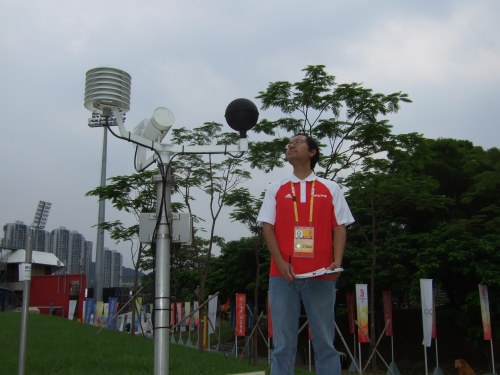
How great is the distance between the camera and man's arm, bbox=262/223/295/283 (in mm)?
2684

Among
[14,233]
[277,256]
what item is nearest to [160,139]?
[277,256]

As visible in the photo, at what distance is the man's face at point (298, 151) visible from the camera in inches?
120

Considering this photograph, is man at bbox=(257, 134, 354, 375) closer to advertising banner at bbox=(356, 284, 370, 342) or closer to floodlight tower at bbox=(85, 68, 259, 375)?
floodlight tower at bbox=(85, 68, 259, 375)

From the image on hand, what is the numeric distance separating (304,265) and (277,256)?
152 millimetres

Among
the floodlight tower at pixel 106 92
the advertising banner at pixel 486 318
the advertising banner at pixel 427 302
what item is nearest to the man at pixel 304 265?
the floodlight tower at pixel 106 92

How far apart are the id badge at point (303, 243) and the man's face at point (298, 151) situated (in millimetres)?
481

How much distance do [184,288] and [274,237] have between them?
1092 inches

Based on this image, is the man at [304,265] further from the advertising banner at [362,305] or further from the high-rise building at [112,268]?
the high-rise building at [112,268]

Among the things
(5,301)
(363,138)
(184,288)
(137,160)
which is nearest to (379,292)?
(363,138)

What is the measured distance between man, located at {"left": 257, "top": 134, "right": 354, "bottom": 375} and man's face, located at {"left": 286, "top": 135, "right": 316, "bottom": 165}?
0.23 meters

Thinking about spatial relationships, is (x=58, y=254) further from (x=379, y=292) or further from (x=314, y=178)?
(x=314, y=178)

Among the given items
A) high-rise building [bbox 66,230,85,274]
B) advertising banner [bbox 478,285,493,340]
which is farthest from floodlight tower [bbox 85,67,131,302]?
high-rise building [bbox 66,230,85,274]

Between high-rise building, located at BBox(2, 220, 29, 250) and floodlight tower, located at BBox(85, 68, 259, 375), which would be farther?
high-rise building, located at BBox(2, 220, 29, 250)

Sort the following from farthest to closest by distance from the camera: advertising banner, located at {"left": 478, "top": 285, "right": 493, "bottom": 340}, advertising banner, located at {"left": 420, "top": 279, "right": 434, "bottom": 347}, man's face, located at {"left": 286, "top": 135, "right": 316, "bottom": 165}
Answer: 1. advertising banner, located at {"left": 478, "top": 285, "right": 493, "bottom": 340}
2. advertising banner, located at {"left": 420, "top": 279, "right": 434, "bottom": 347}
3. man's face, located at {"left": 286, "top": 135, "right": 316, "bottom": 165}
